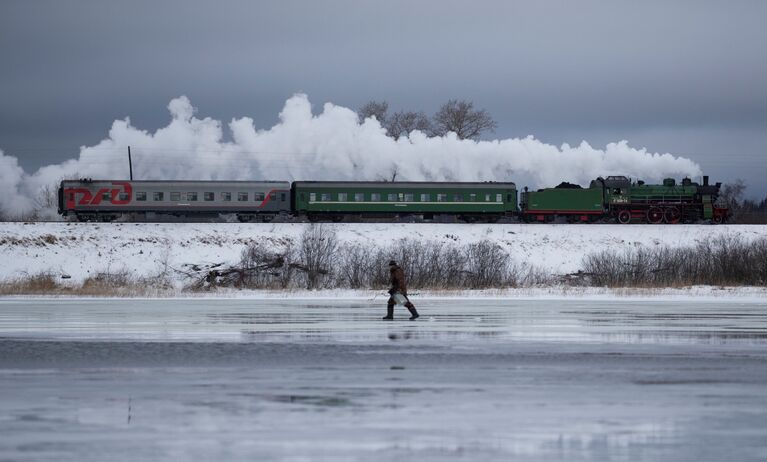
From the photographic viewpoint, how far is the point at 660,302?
32.9m

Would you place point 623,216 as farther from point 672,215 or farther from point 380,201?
point 380,201

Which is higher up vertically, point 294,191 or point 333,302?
point 294,191

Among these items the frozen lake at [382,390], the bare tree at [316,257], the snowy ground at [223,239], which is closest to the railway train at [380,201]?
the snowy ground at [223,239]

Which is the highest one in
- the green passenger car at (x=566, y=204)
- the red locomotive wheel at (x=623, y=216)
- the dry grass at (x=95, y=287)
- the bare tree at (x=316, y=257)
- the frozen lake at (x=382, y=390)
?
the green passenger car at (x=566, y=204)

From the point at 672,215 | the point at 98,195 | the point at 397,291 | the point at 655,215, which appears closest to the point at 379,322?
the point at 397,291

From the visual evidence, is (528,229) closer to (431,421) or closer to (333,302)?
(333,302)

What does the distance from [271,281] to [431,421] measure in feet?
109

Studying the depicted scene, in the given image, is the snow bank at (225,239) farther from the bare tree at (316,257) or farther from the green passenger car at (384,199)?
the green passenger car at (384,199)

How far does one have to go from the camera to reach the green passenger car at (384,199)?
62.8 meters

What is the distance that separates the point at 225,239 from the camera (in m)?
52.7

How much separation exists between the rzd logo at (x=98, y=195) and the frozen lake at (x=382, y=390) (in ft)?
129

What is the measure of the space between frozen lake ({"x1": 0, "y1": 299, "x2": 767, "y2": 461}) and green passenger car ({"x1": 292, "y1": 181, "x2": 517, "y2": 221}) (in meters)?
38.9

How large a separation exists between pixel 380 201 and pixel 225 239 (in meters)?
13.2

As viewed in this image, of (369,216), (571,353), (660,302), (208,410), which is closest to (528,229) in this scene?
(369,216)
